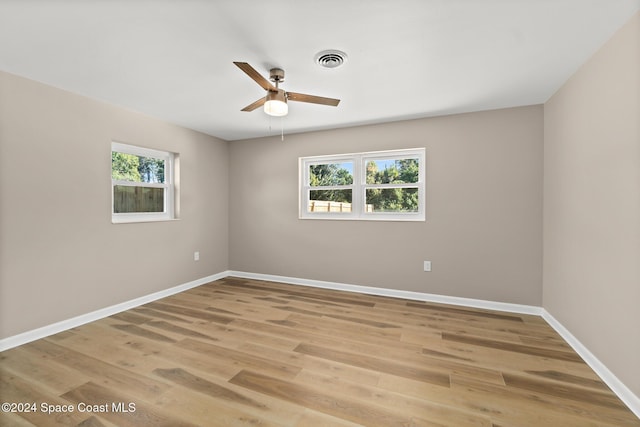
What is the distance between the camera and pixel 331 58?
7.15 feet

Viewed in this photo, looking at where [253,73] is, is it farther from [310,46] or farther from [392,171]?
[392,171]

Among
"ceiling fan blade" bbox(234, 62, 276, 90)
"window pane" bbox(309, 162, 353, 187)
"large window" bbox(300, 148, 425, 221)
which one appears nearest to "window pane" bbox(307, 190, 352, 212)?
"large window" bbox(300, 148, 425, 221)

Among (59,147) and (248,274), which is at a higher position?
(59,147)

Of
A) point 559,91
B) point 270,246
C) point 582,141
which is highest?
point 559,91

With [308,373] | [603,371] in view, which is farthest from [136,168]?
[603,371]

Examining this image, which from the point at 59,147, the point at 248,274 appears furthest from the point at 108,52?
the point at 248,274

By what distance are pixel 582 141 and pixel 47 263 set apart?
187 inches

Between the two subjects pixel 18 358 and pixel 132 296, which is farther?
pixel 132 296

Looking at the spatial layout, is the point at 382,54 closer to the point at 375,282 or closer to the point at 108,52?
the point at 108,52

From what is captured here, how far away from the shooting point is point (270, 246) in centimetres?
460

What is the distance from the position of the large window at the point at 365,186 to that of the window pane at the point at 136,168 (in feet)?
6.47

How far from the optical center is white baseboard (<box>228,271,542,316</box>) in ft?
10.6

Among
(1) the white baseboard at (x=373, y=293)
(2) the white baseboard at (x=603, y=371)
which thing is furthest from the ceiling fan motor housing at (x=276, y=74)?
(2) the white baseboard at (x=603, y=371)

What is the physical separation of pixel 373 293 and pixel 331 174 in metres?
1.80
